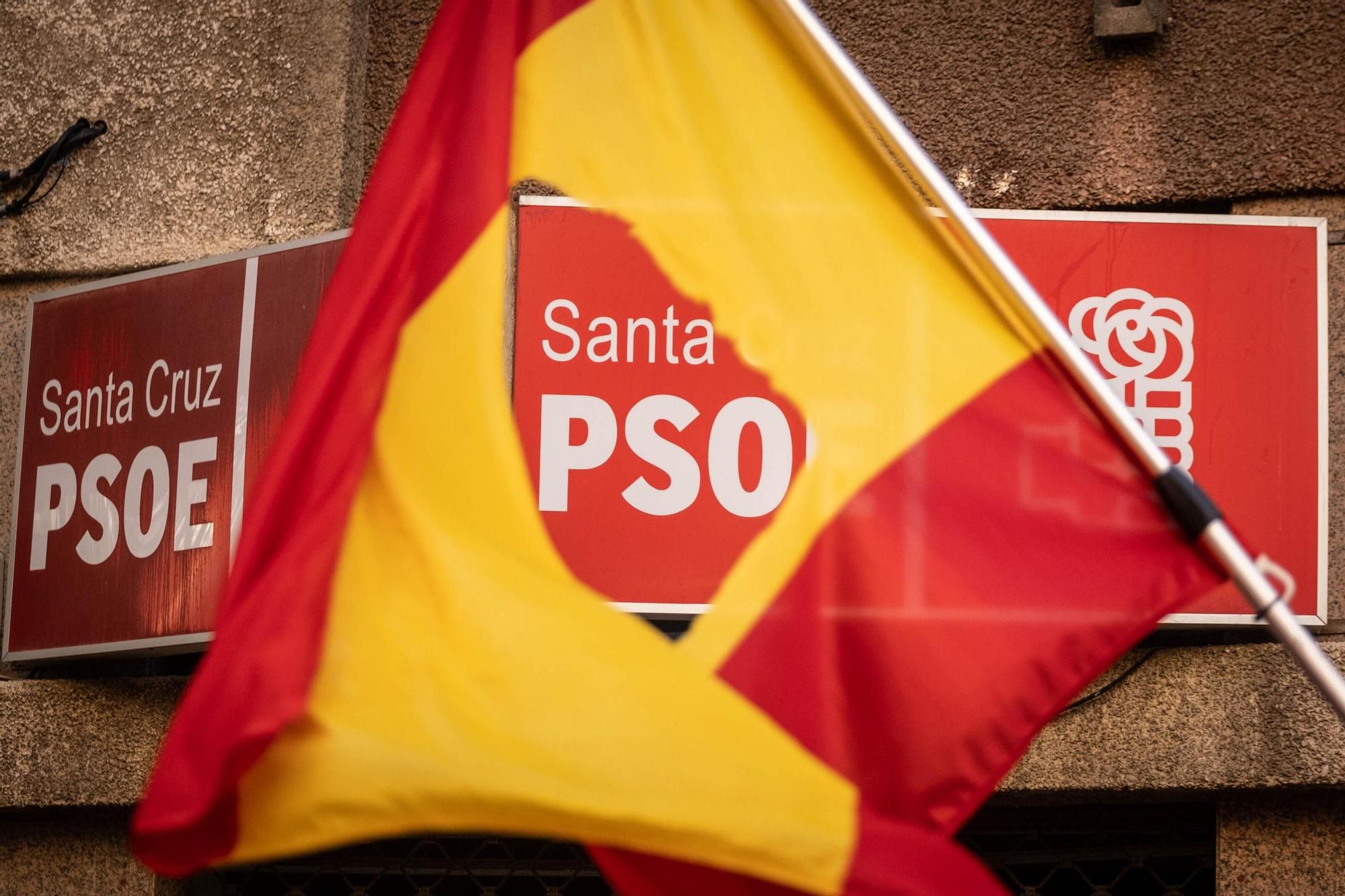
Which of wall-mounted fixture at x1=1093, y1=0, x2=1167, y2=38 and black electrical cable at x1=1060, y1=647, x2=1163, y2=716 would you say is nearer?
black electrical cable at x1=1060, y1=647, x2=1163, y2=716

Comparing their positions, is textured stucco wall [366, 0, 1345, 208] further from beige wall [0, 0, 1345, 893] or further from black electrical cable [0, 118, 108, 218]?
black electrical cable [0, 118, 108, 218]

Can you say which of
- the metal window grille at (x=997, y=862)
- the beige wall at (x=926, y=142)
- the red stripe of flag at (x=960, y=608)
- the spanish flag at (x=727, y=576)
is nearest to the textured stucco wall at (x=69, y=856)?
the beige wall at (x=926, y=142)

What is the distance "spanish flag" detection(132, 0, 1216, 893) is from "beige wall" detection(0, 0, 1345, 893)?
5.49ft

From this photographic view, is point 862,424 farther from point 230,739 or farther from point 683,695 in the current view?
point 230,739

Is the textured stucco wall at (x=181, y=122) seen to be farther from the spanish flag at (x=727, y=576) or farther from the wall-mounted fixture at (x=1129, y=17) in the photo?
the wall-mounted fixture at (x=1129, y=17)

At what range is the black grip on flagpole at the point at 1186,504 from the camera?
7.32 feet

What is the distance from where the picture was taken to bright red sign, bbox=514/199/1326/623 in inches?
148

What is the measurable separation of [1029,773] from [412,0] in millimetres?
3069

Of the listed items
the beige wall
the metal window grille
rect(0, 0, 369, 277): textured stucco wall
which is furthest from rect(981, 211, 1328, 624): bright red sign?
rect(0, 0, 369, 277): textured stucco wall

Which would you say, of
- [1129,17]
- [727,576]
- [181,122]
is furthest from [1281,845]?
[181,122]

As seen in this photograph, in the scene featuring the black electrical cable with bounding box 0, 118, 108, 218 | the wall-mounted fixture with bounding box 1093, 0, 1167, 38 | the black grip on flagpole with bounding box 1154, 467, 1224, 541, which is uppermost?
the wall-mounted fixture with bounding box 1093, 0, 1167, 38

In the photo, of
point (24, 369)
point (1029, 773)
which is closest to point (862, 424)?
point (1029, 773)

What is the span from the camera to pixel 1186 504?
7.34 feet

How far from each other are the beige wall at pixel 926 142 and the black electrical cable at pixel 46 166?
0.04 m
